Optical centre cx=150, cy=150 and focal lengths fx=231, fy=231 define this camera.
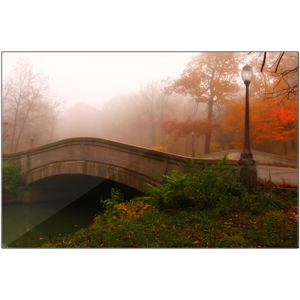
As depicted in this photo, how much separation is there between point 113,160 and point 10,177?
2279mm

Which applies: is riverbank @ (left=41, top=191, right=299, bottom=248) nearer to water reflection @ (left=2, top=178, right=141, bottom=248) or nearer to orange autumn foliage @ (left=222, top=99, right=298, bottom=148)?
water reflection @ (left=2, top=178, right=141, bottom=248)

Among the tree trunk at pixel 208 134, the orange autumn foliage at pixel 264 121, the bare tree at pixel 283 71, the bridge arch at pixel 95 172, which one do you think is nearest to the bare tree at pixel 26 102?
the bridge arch at pixel 95 172

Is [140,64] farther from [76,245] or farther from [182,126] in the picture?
[76,245]

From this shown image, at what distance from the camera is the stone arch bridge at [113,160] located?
4.70m

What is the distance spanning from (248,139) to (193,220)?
180cm

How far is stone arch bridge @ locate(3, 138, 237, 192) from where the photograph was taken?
4.70 metres

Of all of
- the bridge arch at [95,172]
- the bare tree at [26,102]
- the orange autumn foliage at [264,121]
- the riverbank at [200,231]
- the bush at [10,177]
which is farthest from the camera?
the bridge arch at [95,172]

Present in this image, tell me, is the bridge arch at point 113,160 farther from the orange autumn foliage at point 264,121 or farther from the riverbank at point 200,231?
the riverbank at point 200,231

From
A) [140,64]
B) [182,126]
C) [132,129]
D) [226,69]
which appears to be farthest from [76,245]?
[226,69]

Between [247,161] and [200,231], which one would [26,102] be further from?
[247,161]

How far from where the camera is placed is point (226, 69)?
4.38m

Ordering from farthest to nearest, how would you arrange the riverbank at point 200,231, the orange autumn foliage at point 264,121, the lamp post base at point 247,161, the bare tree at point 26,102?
1. the bare tree at point 26,102
2. the lamp post base at point 247,161
3. the orange autumn foliage at point 264,121
4. the riverbank at point 200,231

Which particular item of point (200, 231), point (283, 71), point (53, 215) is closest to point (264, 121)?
point (283, 71)

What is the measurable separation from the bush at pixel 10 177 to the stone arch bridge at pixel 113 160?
0.40 ft
